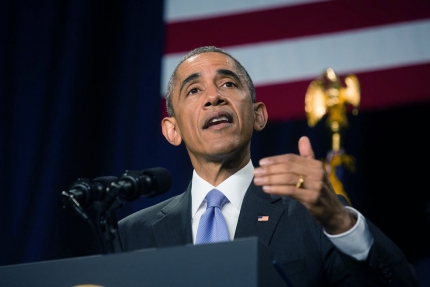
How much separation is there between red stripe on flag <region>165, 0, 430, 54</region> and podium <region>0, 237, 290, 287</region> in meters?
2.51

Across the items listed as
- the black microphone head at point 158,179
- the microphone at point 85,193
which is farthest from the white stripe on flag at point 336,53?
the microphone at point 85,193

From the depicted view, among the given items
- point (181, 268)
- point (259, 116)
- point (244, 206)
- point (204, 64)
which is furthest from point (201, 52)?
point (181, 268)

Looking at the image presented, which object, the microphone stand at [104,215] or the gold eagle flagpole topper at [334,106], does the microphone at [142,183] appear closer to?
the microphone stand at [104,215]

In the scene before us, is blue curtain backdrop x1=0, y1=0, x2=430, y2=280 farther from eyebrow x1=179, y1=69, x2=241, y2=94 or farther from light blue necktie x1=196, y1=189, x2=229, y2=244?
light blue necktie x1=196, y1=189, x2=229, y2=244

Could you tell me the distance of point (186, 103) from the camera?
2.23 meters

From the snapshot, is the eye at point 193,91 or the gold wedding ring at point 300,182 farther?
the eye at point 193,91

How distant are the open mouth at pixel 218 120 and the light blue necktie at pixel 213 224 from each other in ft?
0.74

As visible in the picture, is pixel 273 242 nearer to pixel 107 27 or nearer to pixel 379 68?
pixel 379 68

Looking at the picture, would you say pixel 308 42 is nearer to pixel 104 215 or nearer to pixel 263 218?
pixel 263 218

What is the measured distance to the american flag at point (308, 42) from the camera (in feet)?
11.4

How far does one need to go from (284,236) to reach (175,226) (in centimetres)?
34

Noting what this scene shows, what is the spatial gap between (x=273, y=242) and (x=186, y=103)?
0.57 m

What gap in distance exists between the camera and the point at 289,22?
372 centimetres

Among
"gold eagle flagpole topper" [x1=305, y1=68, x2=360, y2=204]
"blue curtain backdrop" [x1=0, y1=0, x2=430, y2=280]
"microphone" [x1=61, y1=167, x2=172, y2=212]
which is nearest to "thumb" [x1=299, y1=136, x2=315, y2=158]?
"microphone" [x1=61, y1=167, x2=172, y2=212]
